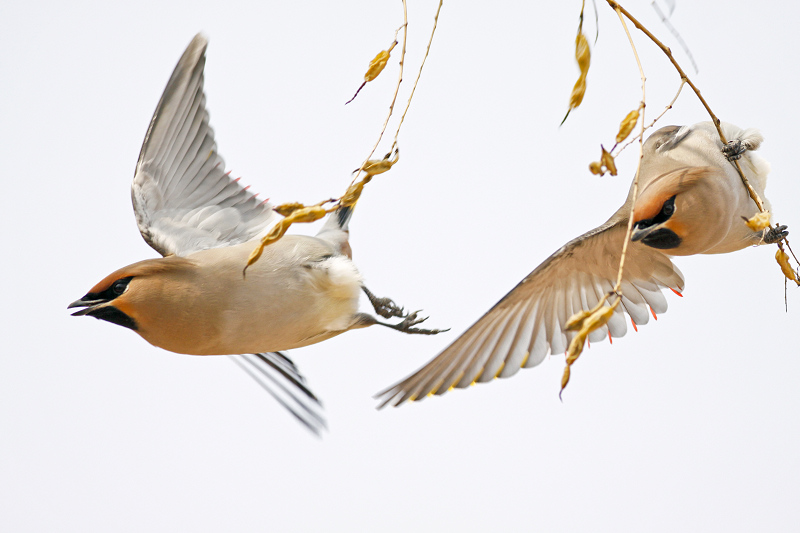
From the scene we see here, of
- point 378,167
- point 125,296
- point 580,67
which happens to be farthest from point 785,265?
point 125,296

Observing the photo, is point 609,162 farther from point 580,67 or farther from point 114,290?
point 114,290

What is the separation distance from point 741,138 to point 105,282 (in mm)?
1964

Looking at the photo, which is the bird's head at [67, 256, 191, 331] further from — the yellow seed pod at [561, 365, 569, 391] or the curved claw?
the curved claw

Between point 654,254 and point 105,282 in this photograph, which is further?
point 654,254

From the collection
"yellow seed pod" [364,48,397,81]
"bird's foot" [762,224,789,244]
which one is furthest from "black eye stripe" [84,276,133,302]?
"bird's foot" [762,224,789,244]

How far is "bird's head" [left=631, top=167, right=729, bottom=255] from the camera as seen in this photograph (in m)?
2.20

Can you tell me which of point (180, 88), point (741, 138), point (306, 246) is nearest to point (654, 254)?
point (741, 138)

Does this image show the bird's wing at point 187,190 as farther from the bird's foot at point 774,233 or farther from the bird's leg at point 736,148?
the bird's foot at point 774,233

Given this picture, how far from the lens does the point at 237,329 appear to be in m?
2.29

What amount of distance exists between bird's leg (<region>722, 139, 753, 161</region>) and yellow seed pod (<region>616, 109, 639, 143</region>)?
48.8 inches

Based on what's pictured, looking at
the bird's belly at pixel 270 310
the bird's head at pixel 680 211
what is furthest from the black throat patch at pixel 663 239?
the bird's belly at pixel 270 310

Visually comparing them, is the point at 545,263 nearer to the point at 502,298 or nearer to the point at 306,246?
the point at 502,298

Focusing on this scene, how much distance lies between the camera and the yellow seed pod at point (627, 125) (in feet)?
3.71

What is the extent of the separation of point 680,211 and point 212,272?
1312 millimetres
